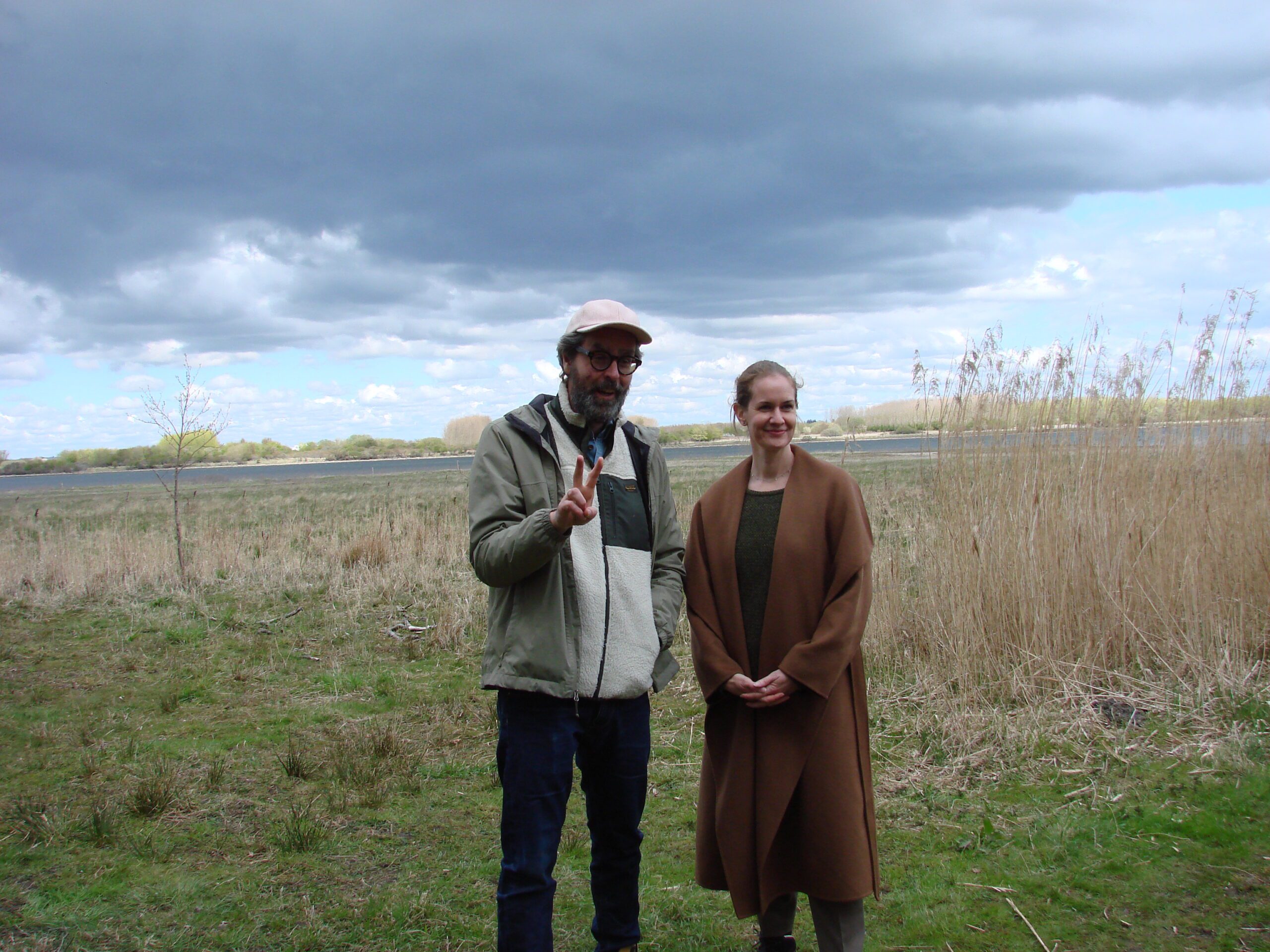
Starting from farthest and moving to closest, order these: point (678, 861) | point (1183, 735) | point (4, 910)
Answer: point (1183, 735), point (678, 861), point (4, 910)

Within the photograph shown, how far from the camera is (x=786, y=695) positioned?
2352 millimetres

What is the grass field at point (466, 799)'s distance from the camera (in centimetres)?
288

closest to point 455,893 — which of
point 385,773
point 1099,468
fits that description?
point 385,773

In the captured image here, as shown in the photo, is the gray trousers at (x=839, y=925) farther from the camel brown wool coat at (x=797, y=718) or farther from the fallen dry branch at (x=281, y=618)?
the fallen dry branch at (x=281, y=618)

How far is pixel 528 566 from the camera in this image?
2.12 meters

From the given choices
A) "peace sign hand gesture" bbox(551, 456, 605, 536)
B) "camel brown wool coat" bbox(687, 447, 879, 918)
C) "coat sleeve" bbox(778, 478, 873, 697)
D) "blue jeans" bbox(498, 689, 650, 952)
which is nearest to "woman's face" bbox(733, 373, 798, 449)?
"camel brown wool coat" bbox(687, 447, 879, 918)

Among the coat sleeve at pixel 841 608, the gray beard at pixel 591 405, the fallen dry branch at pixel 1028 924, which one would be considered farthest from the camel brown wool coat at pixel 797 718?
the fallen dry branch at pixel 1028 924

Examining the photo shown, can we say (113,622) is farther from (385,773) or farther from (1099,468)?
(1099,468)

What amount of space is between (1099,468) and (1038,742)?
184 centimetres

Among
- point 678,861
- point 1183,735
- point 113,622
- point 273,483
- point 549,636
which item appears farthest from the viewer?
point 273,483

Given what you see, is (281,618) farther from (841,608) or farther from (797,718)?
(841,608)

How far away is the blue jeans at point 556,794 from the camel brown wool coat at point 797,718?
0.25 m

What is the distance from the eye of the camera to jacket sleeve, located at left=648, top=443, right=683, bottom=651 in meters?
2.44

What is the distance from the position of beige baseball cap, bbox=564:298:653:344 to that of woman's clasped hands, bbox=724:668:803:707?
0.99 m
